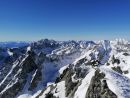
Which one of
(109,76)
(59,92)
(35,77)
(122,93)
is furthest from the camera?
(35,77)

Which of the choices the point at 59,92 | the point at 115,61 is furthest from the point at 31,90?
the point at 59,92

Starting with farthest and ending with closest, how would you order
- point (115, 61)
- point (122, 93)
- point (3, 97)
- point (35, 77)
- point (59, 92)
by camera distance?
point (35, 77)
point (3, 97)
point (115, 61)
point (59, 92)
point (122, 93)

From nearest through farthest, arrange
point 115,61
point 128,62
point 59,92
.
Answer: point 59,92
point 128,62
point 115,61

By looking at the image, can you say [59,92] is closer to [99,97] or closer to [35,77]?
[99,97]

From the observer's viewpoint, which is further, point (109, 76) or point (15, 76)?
point (15, 76)

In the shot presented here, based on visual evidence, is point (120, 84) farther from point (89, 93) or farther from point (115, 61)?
point (115, 61)

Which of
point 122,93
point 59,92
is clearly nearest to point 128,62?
point 59,92

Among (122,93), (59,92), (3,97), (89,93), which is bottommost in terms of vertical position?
(3,97)

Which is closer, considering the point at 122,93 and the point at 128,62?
the point at 122,93

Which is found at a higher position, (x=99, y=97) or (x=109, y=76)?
(x=109, y=76)
